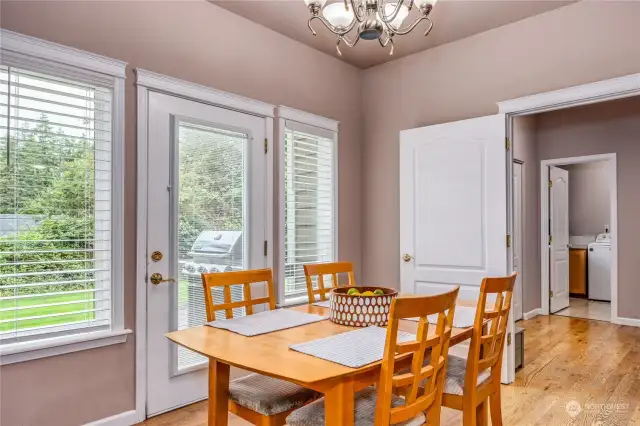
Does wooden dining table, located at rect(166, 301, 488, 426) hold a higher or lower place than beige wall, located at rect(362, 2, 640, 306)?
lower

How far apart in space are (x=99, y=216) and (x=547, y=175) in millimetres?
5440

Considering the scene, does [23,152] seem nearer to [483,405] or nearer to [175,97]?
[175,97]

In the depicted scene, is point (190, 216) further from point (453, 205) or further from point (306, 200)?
point (453, 205)

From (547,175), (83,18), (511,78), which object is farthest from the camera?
(547,175)

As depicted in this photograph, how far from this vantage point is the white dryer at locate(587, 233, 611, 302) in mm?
6734

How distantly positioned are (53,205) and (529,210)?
5.32 metres

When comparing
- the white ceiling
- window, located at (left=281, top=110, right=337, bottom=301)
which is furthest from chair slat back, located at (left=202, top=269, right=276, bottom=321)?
the white ceiling

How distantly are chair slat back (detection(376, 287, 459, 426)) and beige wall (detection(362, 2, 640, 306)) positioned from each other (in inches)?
91.9

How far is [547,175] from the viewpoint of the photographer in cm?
592

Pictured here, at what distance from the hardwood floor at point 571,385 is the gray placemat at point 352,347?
1278mm

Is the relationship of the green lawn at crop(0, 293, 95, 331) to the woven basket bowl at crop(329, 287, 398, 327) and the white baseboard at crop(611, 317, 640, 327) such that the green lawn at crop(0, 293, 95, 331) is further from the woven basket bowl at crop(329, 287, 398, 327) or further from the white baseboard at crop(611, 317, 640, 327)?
the white baseboard at crop(611, 317, 640, 327)

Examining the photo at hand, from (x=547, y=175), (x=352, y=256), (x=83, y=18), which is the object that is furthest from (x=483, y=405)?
(x=547, y=175)

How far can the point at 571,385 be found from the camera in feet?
10.8

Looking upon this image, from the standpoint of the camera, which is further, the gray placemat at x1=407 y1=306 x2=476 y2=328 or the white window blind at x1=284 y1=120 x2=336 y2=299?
the white window blind at x1=284 y1=120 x2=336 y2=299
